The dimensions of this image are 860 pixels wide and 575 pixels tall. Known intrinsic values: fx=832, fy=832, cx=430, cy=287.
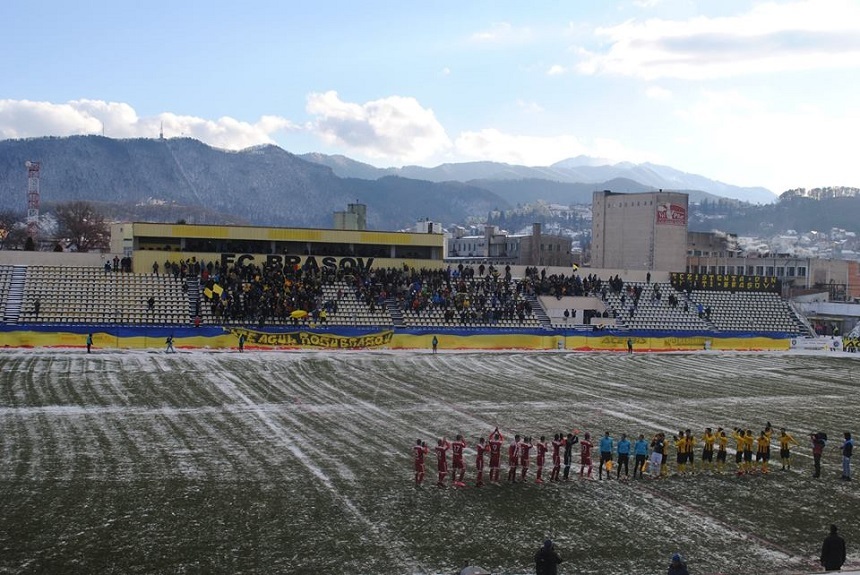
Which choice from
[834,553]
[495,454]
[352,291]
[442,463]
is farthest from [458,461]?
[352,291]

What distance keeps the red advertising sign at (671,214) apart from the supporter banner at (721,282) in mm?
30888

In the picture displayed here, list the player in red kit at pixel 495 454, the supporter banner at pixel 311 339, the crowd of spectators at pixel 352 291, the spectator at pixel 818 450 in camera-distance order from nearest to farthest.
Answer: the player in red kit at pixel 495 454
the spectator at pixel 818 450
the supporter banner at pixel 311 339
the crowd of spectators at pixel 352 291

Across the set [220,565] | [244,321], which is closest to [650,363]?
[244,321]

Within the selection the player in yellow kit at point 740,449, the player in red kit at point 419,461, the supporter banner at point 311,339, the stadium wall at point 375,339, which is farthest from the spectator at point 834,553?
the supporter banner at point 311,339

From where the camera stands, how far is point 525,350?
204 feet

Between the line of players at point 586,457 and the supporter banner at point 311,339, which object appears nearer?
the line of players at point 586,457

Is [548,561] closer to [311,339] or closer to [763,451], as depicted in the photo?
[763,451]

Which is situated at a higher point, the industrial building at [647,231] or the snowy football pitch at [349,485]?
the industrial building at [647,231]

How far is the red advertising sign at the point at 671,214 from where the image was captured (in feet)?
357

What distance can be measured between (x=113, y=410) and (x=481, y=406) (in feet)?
51.0

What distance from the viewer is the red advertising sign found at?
109 metres

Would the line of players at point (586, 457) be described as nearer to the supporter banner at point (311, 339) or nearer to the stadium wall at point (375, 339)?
the supporter banner at point (311, 339)

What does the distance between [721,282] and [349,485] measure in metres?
62.5

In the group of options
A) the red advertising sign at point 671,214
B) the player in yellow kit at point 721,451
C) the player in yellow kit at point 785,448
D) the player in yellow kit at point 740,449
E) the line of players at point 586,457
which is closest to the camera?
the line of players at point 586,457
